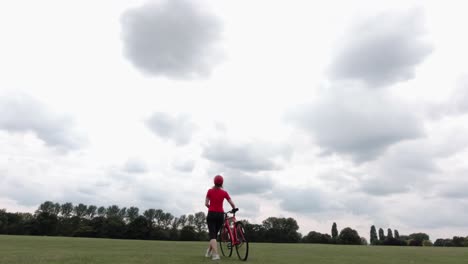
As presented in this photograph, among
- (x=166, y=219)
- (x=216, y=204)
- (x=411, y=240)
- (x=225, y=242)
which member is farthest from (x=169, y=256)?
(x=166, y=219)

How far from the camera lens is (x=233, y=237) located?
10.9 meters

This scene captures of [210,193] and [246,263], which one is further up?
[210,193]

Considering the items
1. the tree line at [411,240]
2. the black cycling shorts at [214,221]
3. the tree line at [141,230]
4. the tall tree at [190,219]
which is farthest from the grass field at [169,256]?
the tall tree at [190,219]

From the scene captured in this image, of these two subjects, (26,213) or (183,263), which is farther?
(26,213)

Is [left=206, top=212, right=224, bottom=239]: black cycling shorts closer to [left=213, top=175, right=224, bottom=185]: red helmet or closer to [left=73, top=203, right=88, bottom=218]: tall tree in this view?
[left=213, top=175, right=224, bottom=185]: red helmet

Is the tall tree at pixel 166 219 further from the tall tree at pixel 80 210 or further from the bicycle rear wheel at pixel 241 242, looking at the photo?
the bicycle rear wheel at pixel 241 242

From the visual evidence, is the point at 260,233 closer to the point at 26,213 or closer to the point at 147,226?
the point at 147,226

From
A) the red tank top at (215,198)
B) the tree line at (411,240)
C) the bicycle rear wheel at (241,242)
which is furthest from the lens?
the tree line at (411,240)

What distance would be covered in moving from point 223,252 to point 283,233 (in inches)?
3918

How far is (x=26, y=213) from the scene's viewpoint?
12188 centimetres

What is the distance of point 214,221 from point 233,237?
72cm

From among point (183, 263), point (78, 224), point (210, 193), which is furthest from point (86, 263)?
point (78, 224)

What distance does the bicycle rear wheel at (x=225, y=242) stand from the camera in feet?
37.1

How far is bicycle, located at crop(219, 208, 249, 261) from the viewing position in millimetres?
10734
